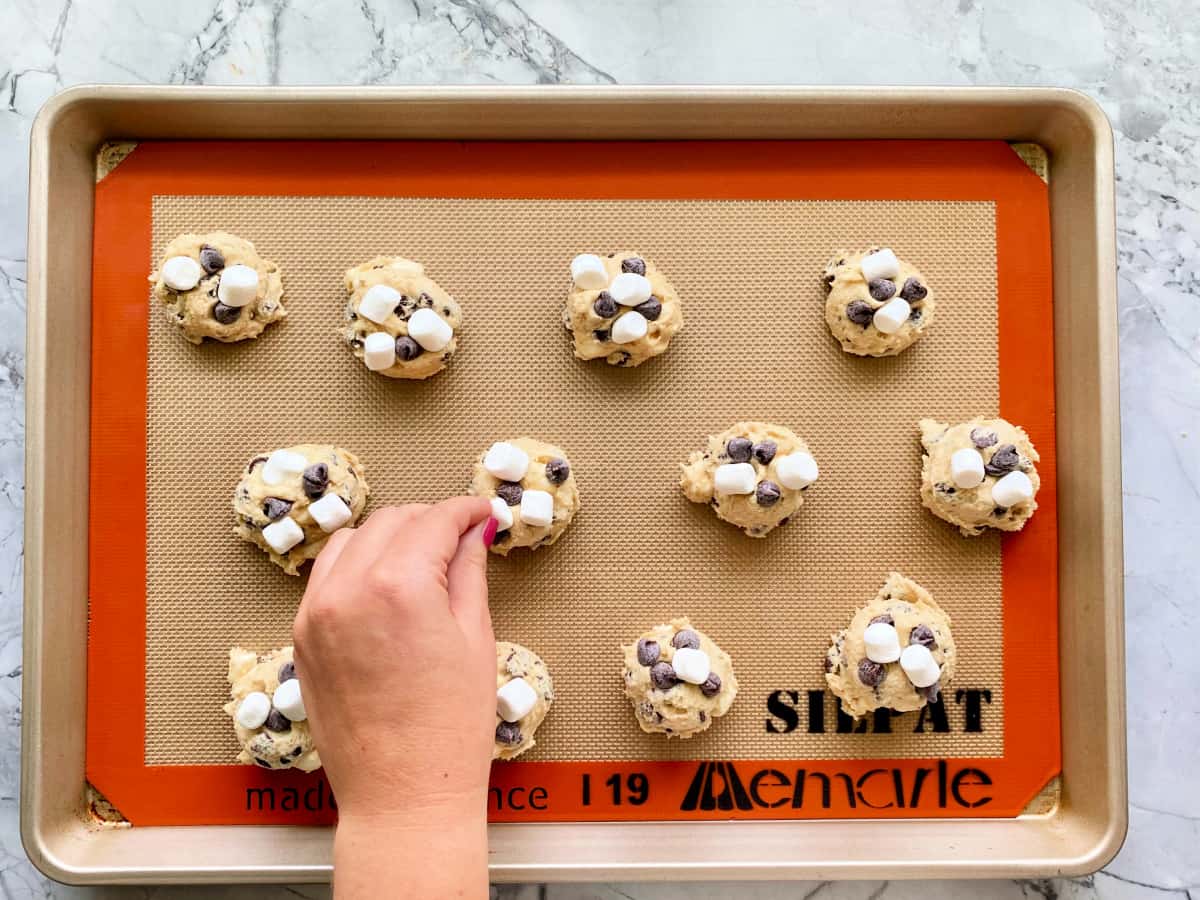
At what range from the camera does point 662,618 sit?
179 cm

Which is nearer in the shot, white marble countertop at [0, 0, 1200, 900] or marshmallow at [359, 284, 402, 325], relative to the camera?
marshmallow at [359, 284, 402, 325]

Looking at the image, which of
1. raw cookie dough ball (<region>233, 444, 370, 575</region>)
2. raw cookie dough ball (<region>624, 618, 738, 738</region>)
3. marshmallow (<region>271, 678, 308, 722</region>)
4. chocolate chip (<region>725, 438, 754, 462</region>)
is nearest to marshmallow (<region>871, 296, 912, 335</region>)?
chocolate chip (<region>725, 438, 754, 462</region>)

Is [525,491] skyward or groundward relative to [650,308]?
groundward

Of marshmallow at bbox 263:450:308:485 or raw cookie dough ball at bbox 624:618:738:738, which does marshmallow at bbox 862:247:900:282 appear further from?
marshmallow at bbox 263:450:308:485

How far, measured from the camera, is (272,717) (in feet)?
5.52

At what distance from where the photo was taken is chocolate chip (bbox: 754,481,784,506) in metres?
1.69

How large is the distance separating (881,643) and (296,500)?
1.06 metres

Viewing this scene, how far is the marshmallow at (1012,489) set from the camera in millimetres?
1703

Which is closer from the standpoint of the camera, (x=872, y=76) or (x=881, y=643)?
(x=881, y=643)

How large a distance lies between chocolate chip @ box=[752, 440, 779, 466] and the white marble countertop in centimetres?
72

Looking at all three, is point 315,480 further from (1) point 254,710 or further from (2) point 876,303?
(2) point 876,303

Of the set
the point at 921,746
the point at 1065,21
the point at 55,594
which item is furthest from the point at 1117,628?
the point at 55,594

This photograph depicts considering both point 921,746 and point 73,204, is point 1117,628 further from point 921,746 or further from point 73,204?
point 73,204

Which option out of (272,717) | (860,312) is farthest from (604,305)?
(272,717)
